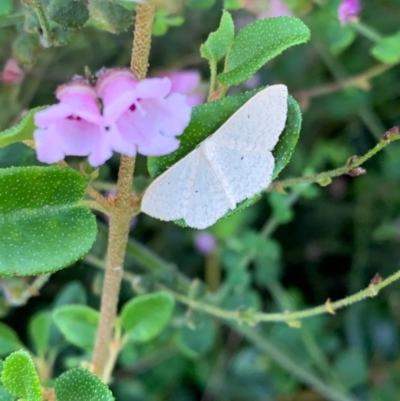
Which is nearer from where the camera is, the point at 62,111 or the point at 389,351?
the point at 62,111

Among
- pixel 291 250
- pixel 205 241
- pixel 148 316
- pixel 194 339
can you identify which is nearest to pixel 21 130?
pixel 148 316

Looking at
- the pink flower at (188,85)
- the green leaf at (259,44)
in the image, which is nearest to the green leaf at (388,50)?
the pink flower at (188,85)

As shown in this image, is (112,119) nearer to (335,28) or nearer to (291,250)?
(335,28)

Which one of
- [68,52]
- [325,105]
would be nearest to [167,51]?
[68,52]

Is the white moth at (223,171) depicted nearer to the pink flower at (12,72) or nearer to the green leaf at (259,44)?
the green leaf at (259,44)

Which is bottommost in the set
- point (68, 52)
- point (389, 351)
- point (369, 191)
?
point (389, 351)

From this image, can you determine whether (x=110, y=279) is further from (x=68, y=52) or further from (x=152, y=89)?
(x=68, y=52)

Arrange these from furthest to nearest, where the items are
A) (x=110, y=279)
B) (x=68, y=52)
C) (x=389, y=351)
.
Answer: (x=389, y=351) < (x=68, y=52) < (x=110, y=279)
